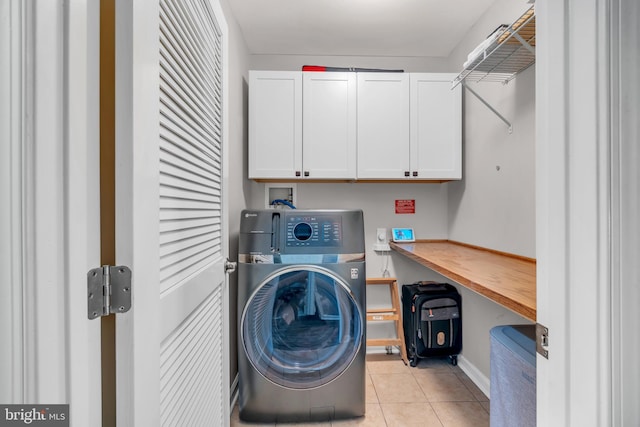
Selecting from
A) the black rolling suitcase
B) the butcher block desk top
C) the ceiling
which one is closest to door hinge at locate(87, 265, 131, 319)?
the butcher block desk top

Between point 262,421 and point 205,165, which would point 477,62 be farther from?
point 262,421

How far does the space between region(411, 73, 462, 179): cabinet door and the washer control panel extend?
89 centimetres

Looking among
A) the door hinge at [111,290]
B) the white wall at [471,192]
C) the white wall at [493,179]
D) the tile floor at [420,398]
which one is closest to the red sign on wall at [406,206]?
the white wall at [471,192]

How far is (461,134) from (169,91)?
6.96 ft

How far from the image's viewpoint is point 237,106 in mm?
2156

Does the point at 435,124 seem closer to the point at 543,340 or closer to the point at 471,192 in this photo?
the point at 471,192

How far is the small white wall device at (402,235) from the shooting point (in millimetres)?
2604

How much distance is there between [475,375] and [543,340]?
1780 mm

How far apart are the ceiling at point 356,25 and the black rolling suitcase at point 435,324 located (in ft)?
6.09

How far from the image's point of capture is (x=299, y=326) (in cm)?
176

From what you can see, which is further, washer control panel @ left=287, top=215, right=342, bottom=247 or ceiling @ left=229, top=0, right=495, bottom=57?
ceiling @ left=229, top=0, right=495, bottom=57

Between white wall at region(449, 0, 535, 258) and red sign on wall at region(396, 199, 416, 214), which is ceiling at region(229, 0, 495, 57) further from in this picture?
red sign on wall at region(396, 199, 416, 214)

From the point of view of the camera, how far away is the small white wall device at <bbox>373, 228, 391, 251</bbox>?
2613 millimetres

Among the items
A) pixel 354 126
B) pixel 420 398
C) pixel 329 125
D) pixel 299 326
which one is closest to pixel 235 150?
pixel 329 125
